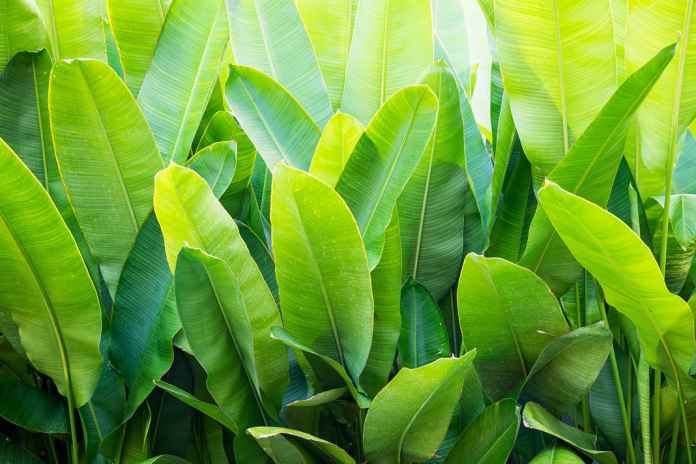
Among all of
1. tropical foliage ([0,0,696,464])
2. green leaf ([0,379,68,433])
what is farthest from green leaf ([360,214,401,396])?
green leaf ([0,379,68,433])

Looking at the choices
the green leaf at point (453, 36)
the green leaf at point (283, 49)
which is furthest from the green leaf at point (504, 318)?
the green leaf at point (453, 36)

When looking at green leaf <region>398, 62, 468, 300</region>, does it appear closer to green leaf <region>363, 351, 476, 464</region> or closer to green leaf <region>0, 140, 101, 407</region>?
green leaf <region>363, 351, 476, 464</region>

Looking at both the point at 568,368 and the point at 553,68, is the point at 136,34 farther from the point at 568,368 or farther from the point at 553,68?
the point at 568,368

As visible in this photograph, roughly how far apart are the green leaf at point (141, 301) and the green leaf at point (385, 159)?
0.21m

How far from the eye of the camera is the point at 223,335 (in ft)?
2.80

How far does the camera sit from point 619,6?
3.45ft

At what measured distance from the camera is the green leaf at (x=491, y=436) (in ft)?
2.91

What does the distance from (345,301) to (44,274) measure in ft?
0.96

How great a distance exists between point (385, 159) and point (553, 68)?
21 centimetres

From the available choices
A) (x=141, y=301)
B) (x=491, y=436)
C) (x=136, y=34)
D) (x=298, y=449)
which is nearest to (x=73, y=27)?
(x=136, y=34)

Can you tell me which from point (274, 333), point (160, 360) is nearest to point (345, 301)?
point (274, 333)

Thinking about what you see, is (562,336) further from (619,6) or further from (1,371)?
(1,371)

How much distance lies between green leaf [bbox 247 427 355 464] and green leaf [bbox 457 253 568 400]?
0.18m

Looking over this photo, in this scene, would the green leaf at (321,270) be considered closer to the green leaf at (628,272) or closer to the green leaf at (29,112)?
the green leaf at (628,272)
